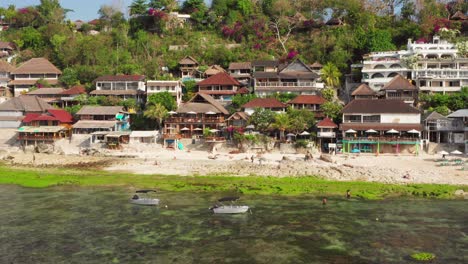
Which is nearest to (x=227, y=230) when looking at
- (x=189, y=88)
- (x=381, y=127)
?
(x=381, y=127)

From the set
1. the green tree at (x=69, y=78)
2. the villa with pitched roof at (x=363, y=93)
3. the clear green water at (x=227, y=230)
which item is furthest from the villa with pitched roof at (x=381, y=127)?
the green tree at (x=69, y=78)

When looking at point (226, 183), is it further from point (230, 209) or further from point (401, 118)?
point (401, 118)

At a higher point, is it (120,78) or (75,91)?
(120,78)

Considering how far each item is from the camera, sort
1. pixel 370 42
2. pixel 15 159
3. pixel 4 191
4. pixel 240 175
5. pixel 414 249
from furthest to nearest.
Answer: pixel 370 42, pixel 15 159, pixel 240 175, pixel 4 191, pixel 414 249

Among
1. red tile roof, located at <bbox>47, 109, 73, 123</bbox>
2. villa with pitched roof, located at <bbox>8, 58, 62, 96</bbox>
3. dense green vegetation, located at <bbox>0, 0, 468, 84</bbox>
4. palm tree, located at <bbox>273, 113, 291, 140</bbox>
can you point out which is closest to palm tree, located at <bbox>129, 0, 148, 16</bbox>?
dense green vegetation, located at <bbox>0, 0, 468, 84</bbox>

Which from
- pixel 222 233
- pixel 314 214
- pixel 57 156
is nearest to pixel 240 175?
pixel 314 214

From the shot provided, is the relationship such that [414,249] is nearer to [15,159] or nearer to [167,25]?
[15,159]

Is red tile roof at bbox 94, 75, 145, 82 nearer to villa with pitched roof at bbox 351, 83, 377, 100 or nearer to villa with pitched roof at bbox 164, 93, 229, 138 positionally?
villa with pitched roof at bbox 164, 93, 229, 138
